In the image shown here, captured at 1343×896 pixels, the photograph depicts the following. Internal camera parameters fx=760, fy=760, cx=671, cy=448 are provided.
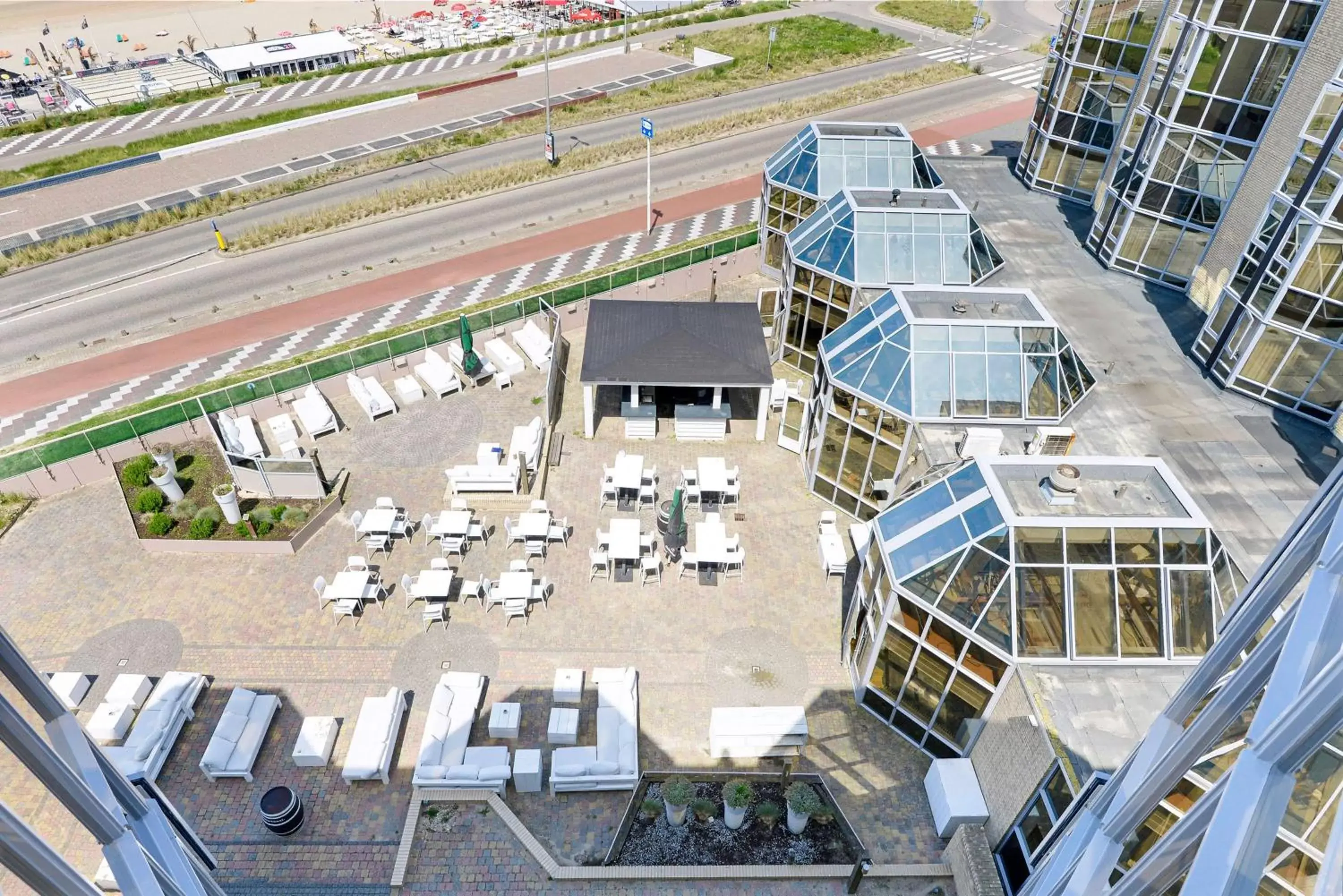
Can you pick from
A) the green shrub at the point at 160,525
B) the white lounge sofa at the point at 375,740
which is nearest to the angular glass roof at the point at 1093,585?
the white lounge sofa at the point at 375,740

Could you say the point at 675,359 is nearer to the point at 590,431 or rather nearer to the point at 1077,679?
the point at 590,431

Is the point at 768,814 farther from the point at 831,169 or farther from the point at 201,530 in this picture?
the point at 831,169

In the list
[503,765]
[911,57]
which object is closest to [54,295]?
[503,765]

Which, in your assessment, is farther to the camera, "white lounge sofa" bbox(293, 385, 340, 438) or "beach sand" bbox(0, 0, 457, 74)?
"beach sand" bbox(0, 0, 457, 74)

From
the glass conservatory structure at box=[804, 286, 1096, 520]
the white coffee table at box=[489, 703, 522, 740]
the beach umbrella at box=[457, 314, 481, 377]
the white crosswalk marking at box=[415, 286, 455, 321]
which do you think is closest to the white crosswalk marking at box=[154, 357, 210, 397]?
the white crosswalk marking at box=[415, 286, 455, 321]

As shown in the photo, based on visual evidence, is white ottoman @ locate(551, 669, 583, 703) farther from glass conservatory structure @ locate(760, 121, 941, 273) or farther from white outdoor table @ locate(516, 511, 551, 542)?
glass conservatory structure @ locate(760, 121, 941, 273)

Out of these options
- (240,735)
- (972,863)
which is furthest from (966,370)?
(240,735)
